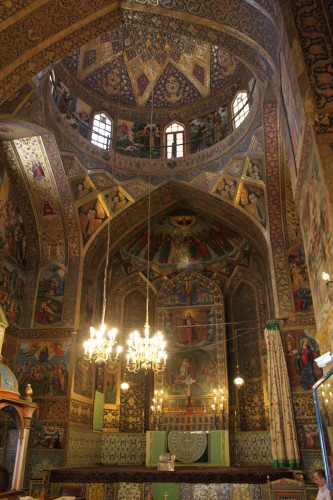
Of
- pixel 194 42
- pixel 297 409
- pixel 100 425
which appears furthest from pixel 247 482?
pixel 194 42

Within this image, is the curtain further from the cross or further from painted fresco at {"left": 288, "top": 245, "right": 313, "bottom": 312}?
the cross

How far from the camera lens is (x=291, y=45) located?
6.30 metres

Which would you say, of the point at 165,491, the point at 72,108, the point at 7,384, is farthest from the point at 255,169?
the point at 7,384

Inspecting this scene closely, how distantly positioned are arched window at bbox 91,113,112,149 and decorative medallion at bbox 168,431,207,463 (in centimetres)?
938

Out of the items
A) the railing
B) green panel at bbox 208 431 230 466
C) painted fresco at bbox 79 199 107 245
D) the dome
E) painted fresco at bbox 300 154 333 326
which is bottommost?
green panel at bbox 208 431 230 466

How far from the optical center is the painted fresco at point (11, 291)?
38.4 ft

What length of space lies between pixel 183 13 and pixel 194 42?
5.91 metres

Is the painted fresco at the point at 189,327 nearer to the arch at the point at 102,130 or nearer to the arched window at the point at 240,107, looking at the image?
the arched window at the point at 240,107

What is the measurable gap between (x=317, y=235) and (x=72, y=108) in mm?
9554

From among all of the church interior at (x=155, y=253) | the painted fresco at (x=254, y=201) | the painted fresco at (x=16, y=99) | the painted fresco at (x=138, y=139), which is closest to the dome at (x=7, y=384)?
the church interior at (x=155, y=253)

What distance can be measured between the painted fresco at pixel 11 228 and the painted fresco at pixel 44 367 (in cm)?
262

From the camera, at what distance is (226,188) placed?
1318 centimetres

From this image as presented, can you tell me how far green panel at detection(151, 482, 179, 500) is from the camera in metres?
9.47

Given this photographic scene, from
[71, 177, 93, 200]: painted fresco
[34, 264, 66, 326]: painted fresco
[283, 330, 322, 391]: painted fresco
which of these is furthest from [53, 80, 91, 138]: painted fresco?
[283, 330, 322, 391]: painted fresco
